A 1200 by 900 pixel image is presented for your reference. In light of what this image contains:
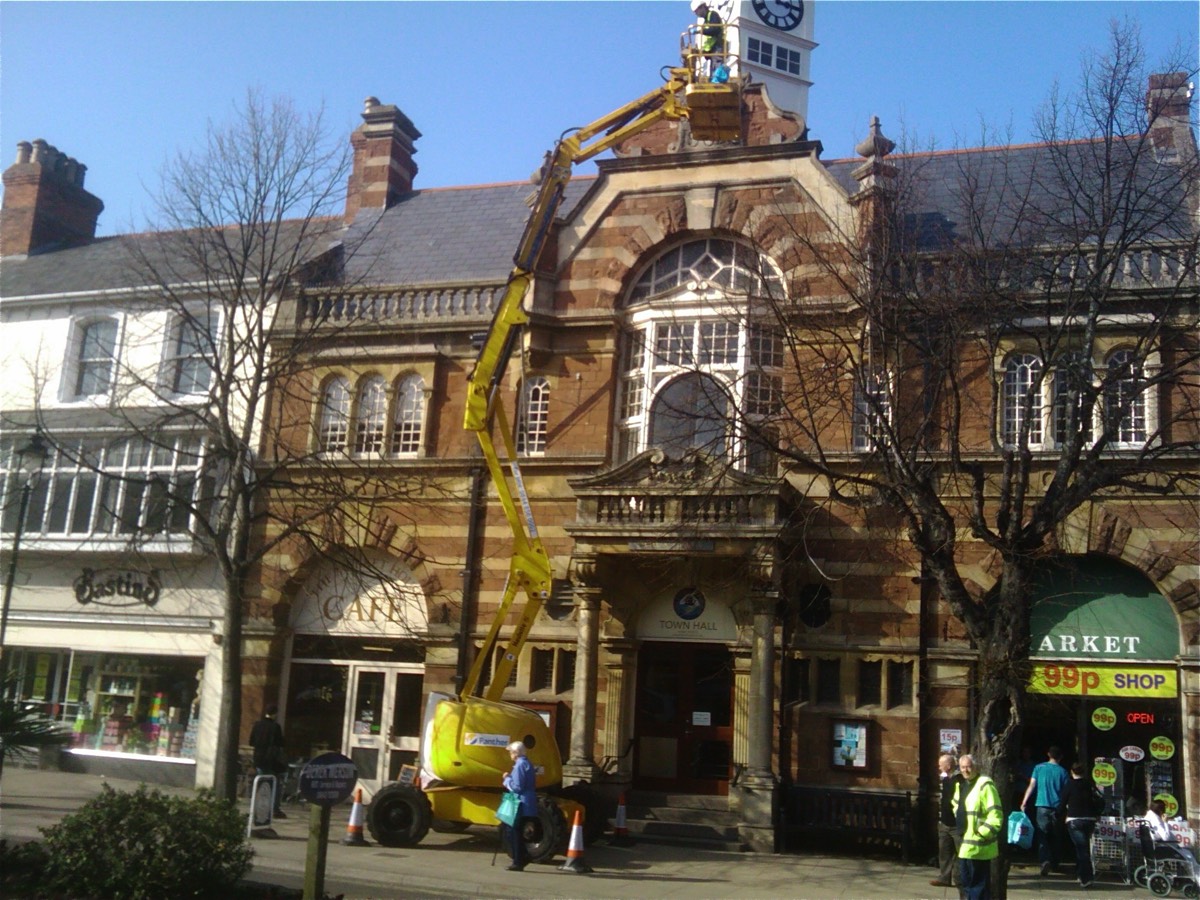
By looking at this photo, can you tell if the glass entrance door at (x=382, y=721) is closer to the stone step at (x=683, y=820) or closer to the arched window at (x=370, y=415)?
the arched window at (x=370, y=415)

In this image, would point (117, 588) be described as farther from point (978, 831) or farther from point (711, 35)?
point (978, 831)

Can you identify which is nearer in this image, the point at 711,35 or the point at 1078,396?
the point at 1078,396

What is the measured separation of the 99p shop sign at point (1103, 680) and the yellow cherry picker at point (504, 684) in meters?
8.04

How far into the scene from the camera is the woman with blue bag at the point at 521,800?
15.1 meters

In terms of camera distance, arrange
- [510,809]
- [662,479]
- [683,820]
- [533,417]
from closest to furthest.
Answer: [510,809] < [683,820] < [662,479] < [533,417]

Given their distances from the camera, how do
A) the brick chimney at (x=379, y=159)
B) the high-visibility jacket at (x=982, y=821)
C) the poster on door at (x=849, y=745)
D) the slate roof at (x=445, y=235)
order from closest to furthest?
1. the high-visibility jacket at (x=982, y=821)
2. the poster on door at (x=849, y=745)
3. the slate roof at (x=445, y=235)
4. the brick chimney at (x=379, y=159)

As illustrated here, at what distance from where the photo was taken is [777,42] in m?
36.1

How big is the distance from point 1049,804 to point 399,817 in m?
A: 9.54

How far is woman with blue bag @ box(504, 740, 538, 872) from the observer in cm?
1515

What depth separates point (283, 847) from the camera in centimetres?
1609

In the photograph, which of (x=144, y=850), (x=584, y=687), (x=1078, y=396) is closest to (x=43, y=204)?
(x=584, y=687)

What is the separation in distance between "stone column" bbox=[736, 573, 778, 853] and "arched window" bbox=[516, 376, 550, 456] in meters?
5.71

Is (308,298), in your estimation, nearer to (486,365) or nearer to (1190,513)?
(486,365)

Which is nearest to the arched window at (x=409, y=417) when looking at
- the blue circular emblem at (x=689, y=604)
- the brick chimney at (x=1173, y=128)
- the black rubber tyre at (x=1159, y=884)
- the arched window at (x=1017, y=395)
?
the blue circular emblem at (x=689, y=604)
